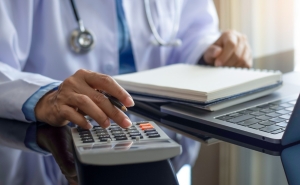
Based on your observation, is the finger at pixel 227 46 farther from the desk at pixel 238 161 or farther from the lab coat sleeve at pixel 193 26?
the desk at pixel 238 161

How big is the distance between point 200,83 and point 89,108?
26 cm

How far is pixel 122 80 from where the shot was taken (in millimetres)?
935

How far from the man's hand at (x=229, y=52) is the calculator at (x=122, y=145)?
0.55m

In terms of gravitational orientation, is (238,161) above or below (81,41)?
below

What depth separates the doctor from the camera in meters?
0.68

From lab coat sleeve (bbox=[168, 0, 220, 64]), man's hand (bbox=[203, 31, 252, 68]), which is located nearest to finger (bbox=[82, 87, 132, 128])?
man's hand (bbox=[203, 31, 252, 68])

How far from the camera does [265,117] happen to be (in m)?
0.73

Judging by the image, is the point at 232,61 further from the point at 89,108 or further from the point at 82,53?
the point at 89,108

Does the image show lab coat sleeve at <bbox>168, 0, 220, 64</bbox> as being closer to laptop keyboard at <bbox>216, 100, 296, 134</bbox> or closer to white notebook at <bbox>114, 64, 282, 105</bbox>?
white notebook at <bbox>114, 64, 282, 105</bbox>

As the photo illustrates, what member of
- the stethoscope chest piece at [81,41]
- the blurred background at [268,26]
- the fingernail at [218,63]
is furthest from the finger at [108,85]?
the blurred background at [268,26]

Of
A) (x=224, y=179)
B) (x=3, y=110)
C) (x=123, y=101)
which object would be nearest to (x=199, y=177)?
(x=224, y=179)

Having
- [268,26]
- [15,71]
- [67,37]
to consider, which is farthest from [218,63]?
[268,26]

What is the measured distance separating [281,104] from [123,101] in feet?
1.01

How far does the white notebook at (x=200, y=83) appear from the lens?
0.80m
